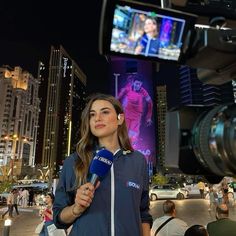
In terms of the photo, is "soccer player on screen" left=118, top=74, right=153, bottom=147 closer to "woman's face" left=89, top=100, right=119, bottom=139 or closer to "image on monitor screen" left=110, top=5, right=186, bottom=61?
"woman's face" left=89, top=100, right=119, bottom=139

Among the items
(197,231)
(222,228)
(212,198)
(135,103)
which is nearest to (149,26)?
(197,231)

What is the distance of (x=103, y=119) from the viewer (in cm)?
227

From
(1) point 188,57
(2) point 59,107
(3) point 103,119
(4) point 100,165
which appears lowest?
(4) point 100,165

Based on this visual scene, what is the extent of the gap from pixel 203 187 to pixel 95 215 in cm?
2746

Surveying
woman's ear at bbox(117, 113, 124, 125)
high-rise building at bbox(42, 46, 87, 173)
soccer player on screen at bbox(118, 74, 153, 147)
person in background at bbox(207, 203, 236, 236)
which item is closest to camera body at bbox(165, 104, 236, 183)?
woman's ear at bbox(117, 113, 124, 125)

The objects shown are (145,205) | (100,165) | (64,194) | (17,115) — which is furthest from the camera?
(17,115)

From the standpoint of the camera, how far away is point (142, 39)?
5.37 ft

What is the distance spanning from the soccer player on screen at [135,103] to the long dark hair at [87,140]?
141ft

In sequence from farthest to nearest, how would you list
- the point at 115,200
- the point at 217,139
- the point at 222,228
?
1. the point at 222,228
2. the point at 115,200
3. the point at 217,139

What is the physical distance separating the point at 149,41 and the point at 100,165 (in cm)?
74

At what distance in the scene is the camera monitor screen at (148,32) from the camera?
1573 millimetres

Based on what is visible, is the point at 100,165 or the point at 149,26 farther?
the point at 100,165

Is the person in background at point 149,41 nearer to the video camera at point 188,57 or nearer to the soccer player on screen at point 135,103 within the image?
the video camera at point 188,57

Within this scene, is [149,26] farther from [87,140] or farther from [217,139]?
[87,140]
